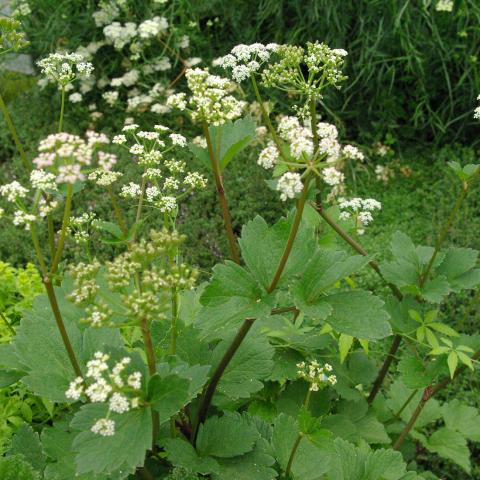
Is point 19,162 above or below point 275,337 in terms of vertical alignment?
below

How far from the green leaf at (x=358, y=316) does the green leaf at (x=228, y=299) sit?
0.48 feet

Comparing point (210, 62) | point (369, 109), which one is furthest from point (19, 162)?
point (369, 109)

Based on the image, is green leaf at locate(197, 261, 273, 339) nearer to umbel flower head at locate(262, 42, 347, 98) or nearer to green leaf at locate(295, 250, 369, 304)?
green leaf at locate(295, 250, 369, 304)

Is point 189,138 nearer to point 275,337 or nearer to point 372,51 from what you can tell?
point 372,51

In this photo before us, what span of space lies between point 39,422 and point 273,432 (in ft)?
3.56

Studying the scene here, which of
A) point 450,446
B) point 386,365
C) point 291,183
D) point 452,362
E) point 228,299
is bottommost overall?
point 450,446

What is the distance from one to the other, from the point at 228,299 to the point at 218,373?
0.67 ft

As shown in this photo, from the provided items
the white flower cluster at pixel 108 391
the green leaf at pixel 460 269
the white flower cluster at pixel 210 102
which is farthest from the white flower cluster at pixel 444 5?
the white flower cluster at pixel 108 391

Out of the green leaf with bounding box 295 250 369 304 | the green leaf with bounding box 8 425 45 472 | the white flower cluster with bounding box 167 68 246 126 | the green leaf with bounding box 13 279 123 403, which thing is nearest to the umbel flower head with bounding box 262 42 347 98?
the white flower cluster with bounding box 167 68 246 126

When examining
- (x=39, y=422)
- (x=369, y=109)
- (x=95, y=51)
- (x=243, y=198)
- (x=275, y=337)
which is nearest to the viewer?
(x=275, y=337)

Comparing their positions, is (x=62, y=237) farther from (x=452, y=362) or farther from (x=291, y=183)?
(x=452, y=362)

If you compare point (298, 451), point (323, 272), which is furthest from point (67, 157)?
point (298, 451)

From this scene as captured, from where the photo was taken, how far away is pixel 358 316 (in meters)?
1.31

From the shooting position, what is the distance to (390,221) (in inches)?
173
